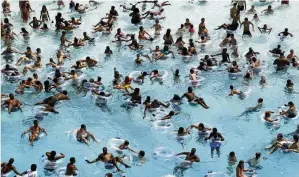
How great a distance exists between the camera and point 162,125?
19.9m

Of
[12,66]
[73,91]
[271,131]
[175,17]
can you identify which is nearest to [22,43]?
[12,66]

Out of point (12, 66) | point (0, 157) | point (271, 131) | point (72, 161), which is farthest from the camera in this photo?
point (12, 66)

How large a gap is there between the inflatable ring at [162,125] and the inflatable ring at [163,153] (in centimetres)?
115

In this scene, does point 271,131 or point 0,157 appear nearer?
point 0,157

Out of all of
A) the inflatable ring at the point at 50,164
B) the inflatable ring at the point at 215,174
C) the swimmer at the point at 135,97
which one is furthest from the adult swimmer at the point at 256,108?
the inflatable ring at the point at 50,164

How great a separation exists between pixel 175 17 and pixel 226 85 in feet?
27.5

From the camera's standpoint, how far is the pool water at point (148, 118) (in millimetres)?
18078

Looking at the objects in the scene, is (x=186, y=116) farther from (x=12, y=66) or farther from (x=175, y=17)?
(x=175, y=17)

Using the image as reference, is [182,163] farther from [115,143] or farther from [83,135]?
[83,135]

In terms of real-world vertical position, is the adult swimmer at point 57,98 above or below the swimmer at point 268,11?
below

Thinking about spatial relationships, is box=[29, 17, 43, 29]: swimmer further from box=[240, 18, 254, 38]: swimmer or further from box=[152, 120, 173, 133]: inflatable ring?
→ box=[152, 120, 173, 133]: inflatable ring

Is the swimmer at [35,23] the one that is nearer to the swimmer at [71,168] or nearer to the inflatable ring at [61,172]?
the inflatable ring at [61,172]

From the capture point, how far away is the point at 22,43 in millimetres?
26781

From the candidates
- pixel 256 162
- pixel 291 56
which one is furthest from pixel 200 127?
pixel 291 56
